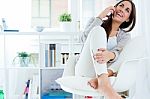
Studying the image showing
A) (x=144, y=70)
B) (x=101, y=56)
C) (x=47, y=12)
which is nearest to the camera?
(x=101, y=56)

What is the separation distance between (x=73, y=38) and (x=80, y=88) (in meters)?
1.03

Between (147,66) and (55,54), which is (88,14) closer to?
(55,54)

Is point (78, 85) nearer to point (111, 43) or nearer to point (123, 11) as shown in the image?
point (111, 43)

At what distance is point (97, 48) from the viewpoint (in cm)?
181

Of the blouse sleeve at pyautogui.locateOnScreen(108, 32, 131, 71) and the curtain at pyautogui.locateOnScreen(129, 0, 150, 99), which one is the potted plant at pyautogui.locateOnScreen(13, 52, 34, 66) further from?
the curtain at pyautogui.locateOnScreen(129, 0, 150, 99)

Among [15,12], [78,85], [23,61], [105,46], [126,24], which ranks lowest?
[78,85]

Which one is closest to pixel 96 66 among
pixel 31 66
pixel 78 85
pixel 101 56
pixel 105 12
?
pixel 101 56

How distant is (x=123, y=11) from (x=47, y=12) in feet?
4.13

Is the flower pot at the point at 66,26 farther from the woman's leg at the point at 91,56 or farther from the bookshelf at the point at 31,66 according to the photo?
the woman's leg at the point at 91,56

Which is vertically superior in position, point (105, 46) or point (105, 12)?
point (105, 12)

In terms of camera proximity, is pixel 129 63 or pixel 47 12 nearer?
pixel 129 63

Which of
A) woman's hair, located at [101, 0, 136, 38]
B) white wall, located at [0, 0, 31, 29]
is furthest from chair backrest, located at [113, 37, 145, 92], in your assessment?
white wall, located at [0, 0, 31, 29]

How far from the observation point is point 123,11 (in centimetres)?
218

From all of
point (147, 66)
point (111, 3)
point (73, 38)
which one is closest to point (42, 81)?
point (73, 38)
